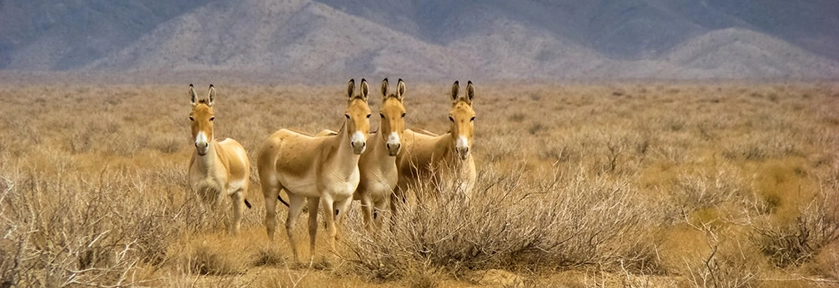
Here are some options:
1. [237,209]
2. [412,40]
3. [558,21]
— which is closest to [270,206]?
[237,209]

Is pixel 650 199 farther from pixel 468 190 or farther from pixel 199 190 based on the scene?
pixel 199 190

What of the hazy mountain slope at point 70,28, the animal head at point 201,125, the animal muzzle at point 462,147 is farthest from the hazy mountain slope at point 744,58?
the animal muzzle at point 462,147

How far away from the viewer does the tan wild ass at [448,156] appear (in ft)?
22.5

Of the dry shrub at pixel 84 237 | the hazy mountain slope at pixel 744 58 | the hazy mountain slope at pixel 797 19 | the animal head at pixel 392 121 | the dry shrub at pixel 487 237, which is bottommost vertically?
the hazy mountain slope at pixel 744 58

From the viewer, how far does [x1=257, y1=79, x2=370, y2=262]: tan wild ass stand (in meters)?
6.73

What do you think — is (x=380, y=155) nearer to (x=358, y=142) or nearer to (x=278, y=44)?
(x=358, y=142)

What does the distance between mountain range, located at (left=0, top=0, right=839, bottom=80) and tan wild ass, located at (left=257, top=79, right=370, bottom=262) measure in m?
113

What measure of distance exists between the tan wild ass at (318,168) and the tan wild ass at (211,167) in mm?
654

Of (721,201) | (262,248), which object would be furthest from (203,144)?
(721,201)

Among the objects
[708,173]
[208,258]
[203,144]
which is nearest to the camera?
[208,258]

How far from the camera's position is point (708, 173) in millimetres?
12586

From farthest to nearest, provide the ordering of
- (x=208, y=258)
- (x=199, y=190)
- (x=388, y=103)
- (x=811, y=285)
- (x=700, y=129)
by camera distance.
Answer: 1. (x=700, y=129)
2. (x=199, y=190)
3. (x=388, y=103)
4. (x=208, y=258)
5. (x=811, y=285)

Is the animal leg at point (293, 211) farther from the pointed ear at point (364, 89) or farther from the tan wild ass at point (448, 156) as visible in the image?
the pointed ear at point (364, 89)

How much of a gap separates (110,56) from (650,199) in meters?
151
